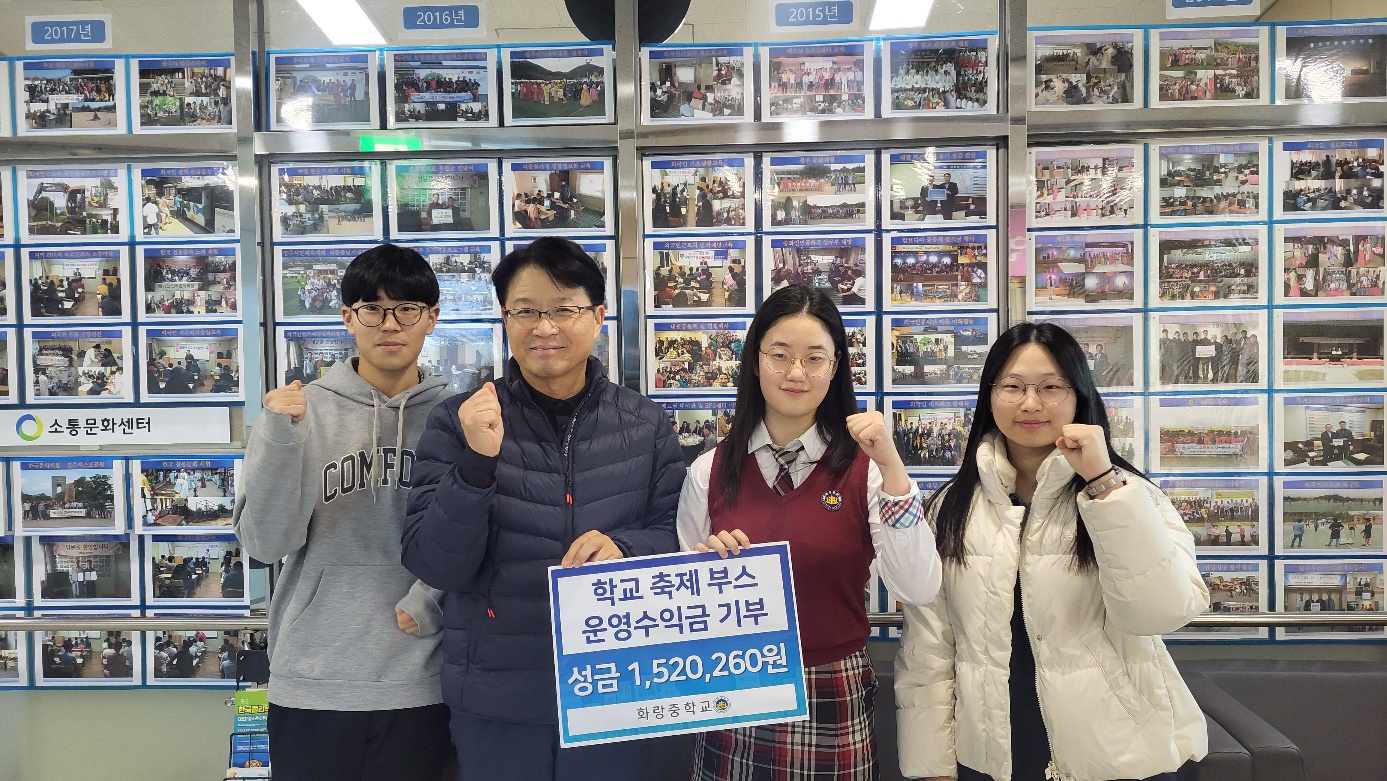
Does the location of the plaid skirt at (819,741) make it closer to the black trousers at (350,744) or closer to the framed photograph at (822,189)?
the black trousers at (350,744)

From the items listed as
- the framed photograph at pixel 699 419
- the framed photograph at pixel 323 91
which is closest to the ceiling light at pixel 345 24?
the framed photograph at pixel 323 91

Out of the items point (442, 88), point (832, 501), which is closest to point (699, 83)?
point (442, 88)

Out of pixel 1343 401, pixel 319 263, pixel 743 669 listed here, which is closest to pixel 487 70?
pixel 319 263

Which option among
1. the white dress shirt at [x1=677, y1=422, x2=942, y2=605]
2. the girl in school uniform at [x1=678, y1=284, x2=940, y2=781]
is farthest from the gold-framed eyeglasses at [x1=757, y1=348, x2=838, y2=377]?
the white dress shirt at [x1=677, y1=422, x2=942, y2=605]

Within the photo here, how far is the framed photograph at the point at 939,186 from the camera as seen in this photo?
11.1 feet

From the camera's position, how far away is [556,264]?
211 centimetres

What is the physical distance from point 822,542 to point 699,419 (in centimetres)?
146

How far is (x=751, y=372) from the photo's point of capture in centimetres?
221

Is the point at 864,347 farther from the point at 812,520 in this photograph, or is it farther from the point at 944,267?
the point at 812,520

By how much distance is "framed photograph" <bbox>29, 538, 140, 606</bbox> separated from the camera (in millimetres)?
3572

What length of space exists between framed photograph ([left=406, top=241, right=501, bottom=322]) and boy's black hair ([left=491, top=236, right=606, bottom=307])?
4.49ft

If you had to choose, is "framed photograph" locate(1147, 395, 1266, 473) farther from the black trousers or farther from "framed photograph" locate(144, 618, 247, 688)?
"framed photograph" locate(144, 618, 247, 688)

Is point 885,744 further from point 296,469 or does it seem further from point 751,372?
point 296,469

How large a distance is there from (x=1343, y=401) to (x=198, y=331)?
479cm
